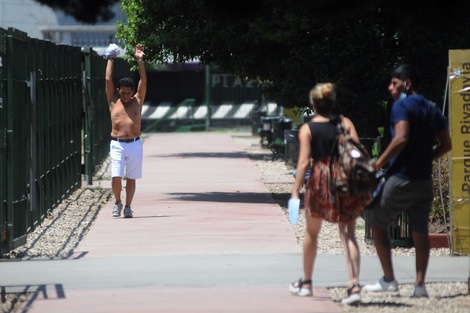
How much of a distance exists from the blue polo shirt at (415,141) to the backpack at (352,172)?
32 cm

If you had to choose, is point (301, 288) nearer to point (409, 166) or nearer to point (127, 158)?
point (409, 166)

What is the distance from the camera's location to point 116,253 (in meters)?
12.5

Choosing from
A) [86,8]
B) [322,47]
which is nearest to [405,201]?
[86,8]

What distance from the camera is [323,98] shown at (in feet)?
31.4

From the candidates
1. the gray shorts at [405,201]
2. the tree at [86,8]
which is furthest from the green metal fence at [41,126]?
the tree at [86,8]

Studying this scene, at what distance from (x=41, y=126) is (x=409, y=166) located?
6.75 m

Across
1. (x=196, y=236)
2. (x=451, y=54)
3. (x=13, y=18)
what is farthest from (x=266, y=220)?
(x=13, y=18)

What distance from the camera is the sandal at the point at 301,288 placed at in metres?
9.64

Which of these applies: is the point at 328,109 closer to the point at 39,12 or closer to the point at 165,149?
the point at 165,149

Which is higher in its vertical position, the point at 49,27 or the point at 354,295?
the point at 49,27

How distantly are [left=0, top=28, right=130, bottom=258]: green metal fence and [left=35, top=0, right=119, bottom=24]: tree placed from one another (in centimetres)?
430

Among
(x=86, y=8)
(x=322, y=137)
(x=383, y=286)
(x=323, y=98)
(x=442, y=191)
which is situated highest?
(x=86, y=8)

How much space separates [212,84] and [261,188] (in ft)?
86.1

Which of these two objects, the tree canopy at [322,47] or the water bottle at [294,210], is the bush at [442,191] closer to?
the tree canopy at [322,47]
